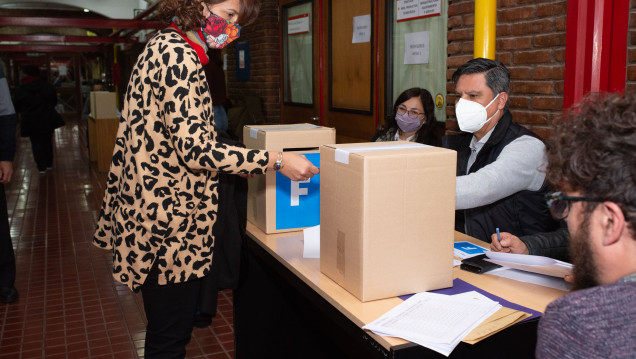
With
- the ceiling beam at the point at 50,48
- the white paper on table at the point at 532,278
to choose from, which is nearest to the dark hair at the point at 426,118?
the white paper on table at the point at 532,278

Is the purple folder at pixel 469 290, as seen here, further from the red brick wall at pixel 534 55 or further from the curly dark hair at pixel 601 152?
the red brick wall at pixel 534 55

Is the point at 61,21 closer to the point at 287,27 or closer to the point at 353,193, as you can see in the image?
the point at 287,27

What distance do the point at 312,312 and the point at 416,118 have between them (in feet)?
4.47

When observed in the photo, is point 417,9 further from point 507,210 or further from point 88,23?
point 88,23

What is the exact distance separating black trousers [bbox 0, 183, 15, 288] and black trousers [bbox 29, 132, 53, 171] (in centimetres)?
557

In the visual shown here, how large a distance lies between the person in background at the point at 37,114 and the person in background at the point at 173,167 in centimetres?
767

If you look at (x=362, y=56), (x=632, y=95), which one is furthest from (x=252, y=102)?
(x=632, y=95)

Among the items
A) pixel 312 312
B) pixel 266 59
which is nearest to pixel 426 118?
pixel 312 312

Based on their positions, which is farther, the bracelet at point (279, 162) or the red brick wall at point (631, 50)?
the red brick wall at point (631, 50)

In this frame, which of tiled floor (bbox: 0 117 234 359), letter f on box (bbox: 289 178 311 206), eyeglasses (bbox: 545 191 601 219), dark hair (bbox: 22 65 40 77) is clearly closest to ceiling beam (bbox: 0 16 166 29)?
dark hair (bbox: 22 65 40 77)

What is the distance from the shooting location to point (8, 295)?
374 centimetres

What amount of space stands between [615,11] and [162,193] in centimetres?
189

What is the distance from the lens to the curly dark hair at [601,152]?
877 mm

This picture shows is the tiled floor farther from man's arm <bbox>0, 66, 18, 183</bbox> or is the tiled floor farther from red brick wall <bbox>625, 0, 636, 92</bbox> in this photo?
red brick wall <bbox>625, 0, 636, 92</bbox>
